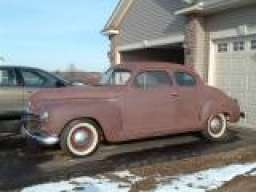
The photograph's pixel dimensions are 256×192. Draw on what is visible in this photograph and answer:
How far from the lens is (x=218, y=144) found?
406 inches

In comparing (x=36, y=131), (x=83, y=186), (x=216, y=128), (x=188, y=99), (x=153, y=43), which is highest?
(x=153, y=43)

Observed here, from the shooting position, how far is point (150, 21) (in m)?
17.7

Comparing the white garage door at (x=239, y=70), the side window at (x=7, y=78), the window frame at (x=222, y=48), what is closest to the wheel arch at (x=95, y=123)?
the side window at (x=7, y=78)

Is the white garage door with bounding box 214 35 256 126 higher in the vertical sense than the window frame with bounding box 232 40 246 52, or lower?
lower

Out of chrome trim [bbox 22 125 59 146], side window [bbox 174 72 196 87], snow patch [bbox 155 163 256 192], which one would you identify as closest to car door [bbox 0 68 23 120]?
chrome trim [bbox 22 125 59 146]

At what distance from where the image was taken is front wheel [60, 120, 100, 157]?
29.3 ft

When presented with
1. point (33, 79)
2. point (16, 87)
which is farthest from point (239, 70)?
point (16, 87)

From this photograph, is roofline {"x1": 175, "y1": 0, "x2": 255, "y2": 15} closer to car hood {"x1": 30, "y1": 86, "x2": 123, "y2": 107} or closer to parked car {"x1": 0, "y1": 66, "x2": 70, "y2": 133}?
parked car {"x1": 0, "y1": 66, "x2": 70, "y2": 133}

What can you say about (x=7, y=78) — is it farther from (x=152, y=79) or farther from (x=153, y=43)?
(x=153, y=43)

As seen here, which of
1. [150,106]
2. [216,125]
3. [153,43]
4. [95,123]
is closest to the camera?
[95,123]

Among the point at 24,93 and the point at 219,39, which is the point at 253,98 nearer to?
the point at 219,39

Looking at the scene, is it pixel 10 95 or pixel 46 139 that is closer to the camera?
pixel 46 139

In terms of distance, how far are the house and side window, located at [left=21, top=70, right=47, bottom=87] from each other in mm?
4855

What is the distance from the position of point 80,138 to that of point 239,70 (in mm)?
5737
